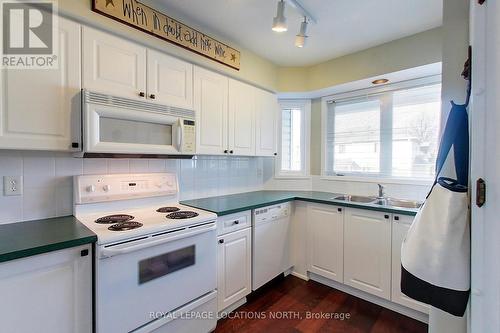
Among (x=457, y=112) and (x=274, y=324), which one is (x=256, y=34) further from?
(x=274, y=324)

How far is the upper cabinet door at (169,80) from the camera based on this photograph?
181cm

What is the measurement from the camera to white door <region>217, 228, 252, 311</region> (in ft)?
6.30

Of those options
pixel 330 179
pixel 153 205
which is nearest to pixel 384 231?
pixel 330 179

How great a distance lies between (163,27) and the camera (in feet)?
6.08

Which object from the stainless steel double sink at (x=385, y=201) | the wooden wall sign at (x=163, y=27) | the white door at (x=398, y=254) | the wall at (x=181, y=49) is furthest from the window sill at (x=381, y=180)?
the wooden wall sign at (x=163, y=27)

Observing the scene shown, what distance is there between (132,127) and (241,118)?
116 cm

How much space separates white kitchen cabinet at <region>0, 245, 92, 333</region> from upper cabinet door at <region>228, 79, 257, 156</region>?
1536 mm

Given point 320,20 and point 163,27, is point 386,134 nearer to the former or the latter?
point 320,20

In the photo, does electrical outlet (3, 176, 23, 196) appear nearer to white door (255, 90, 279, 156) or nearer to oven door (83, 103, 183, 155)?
oven door (83, 103, 183, 155)

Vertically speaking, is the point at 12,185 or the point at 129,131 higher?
the point at 129,131

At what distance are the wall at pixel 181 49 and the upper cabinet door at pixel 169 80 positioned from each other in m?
0.07

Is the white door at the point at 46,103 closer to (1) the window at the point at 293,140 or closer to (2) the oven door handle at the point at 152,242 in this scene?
(2) the oven door handle at the point at 152,242

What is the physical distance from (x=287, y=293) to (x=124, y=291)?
1583 mm

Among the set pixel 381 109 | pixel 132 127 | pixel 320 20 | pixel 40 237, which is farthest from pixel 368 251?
pixel 40 237
